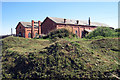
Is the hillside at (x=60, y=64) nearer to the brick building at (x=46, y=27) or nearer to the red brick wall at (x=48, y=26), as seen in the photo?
the red brick wall at (x=48, y=26)

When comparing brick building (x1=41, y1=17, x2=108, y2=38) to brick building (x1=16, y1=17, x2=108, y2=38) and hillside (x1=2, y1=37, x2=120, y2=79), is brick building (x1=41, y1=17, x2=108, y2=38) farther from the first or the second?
hillside (x1=2, y1=37, x2=120, y2=79)

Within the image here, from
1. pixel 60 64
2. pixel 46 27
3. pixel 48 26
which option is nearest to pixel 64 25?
pixel 48 26

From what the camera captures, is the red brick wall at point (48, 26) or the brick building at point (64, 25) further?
→ the red brick wall at point (48, 26)

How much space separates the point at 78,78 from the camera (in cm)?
429

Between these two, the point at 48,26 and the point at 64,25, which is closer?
the point at 64,25

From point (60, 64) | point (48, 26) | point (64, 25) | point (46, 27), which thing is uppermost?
point (64, 25)

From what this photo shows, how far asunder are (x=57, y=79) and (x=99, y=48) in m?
4.15

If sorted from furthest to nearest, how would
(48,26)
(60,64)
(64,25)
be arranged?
(48,26)
(64,25)
(60,64)

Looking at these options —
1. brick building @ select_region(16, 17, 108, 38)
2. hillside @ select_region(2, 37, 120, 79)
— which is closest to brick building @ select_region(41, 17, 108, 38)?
brick building @ select_region(16, 17, 108, 38)

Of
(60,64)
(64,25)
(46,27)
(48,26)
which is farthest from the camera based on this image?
(46,27)

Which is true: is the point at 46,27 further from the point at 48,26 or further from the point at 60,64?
the point at 60,64

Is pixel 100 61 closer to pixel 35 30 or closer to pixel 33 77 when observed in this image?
pixel 33 77

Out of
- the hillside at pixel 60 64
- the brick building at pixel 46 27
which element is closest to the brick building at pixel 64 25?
the brick building at pixel 46 27

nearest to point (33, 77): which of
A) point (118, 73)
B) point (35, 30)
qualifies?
point (118, 73)
